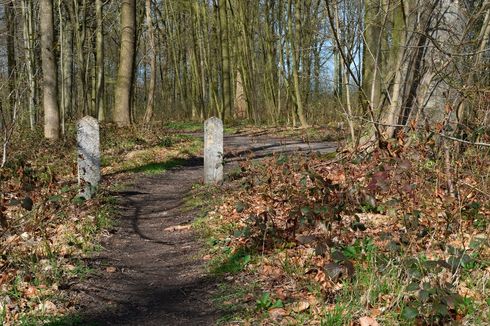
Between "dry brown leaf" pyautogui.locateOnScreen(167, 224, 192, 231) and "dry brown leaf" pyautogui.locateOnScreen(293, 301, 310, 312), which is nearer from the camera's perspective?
"dry brown leaf" pyautogui.locateOnScreen(293, 301, 310, 312)

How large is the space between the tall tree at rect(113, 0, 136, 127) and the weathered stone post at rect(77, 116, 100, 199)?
7555 mm

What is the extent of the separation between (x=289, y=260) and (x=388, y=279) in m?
1.26

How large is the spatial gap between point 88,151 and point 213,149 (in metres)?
2.36

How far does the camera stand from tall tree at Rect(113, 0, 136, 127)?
15711mm

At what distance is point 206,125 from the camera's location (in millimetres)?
9250

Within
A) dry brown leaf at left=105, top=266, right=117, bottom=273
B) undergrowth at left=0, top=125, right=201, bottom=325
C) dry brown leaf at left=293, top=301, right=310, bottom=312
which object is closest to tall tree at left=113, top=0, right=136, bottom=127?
undergrowth at left=0, top=125, right=201, bottom=325

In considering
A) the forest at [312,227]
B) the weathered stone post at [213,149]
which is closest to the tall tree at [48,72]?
the forest at [312,227]

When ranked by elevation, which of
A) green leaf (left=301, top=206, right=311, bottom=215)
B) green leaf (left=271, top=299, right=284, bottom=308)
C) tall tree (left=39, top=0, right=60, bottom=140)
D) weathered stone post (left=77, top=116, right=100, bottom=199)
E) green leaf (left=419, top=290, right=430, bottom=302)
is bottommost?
green leaf (left=271, top=299, right=284, bottom=308)

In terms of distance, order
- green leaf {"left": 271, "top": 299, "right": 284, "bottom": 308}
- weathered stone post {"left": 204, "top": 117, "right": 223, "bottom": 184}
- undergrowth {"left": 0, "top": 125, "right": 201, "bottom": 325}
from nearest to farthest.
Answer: green leaf {"left": 271, "top": 299, "right": 284, "bottom": 308}
undergrowth {"left": 0, "top": 125, "right": 201, "bottom": 325}
weathered stone post {"left": 204, "top": 117, "right": 223, "bottom": 184}

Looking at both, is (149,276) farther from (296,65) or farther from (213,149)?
(296,65)

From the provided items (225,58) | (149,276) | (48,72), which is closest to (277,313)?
(149,276)

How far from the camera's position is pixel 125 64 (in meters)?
15.8

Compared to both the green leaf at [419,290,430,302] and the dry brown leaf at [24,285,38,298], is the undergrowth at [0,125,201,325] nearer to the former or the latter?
the dry brown leaf at [24,285,38,298]

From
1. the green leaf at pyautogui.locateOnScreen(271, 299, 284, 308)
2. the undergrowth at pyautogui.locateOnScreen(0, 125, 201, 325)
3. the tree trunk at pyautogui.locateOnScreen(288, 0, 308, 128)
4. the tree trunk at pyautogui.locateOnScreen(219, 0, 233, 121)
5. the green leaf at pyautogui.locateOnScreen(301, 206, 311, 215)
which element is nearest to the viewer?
the green leaf at pyautogui.locateOnScreen(271, 299, 284, 308)
